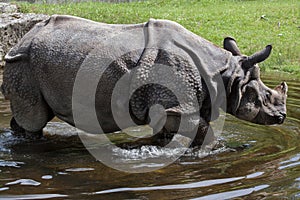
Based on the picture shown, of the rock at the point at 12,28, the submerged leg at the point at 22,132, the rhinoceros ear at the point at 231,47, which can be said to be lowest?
the submerged leg at the point at 22,132

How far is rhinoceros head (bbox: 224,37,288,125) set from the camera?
23.3 ft

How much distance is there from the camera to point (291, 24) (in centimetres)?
2003

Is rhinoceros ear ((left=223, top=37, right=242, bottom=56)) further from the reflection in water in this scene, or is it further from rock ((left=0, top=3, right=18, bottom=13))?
rock ((left=0, top=3, right=18, bottom=13))

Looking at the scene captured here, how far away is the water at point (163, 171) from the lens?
17.6 ft

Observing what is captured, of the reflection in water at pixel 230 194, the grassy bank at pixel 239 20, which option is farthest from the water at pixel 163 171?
the grassy bank at pixel 239 20

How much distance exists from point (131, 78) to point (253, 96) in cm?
160

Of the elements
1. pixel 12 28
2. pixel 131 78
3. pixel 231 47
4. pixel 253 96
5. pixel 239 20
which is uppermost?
pixel 12 28

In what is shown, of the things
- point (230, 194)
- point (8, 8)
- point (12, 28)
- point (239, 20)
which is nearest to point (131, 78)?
point (230, 194)

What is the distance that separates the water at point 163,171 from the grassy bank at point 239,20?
6451 millimetres

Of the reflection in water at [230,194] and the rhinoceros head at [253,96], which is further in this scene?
the rhinoceros head at [253,96]

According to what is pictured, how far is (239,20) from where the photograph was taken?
20828mm

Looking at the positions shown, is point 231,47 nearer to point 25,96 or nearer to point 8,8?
point 25,96

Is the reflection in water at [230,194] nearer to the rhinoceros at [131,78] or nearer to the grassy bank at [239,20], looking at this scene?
the rhinoceros at [131,78]

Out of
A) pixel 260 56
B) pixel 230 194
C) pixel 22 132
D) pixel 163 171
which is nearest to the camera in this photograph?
pixel 230 194
